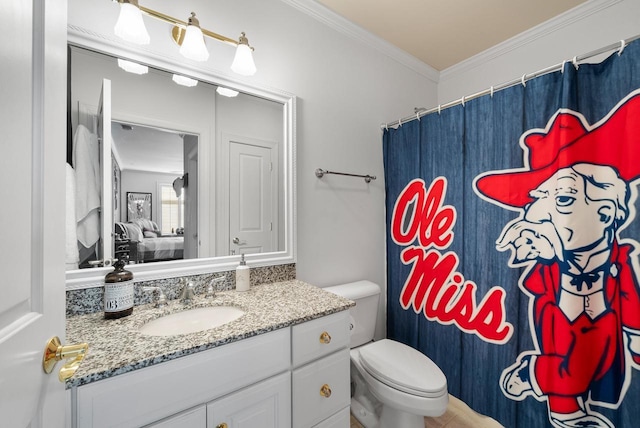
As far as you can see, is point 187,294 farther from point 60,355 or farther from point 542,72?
point 542,72

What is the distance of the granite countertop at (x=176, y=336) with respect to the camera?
0.70 m

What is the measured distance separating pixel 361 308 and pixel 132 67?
5.58 ft

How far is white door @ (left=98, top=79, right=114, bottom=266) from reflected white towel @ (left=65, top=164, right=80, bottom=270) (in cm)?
8

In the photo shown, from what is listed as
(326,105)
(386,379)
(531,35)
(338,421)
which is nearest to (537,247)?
(386,379)

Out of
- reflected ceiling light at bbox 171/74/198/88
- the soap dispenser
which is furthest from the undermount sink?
reflected ceiling light at bbox 171/74/198/88

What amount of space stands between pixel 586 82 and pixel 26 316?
1.95 m

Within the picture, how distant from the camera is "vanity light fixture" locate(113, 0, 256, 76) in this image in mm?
1031

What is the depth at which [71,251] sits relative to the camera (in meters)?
0.99

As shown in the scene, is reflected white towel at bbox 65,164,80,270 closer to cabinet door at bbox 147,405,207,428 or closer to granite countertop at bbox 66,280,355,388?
granite countertop at bbox 66,280,355,388

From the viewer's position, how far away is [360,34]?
1.83m

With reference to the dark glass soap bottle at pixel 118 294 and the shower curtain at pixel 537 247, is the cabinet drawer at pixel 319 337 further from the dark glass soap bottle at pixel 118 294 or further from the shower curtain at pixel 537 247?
the shower curtain at pixel 537 247

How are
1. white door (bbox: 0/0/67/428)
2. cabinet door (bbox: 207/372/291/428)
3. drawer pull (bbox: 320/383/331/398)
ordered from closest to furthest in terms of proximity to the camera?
white door (bbox: 0/0/67/428) < cabinet door (bbox: 207/372/291/428) < drawer pull (bbox: 320/383/331/398)

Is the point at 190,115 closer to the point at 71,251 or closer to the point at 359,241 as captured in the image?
the point at 71,251

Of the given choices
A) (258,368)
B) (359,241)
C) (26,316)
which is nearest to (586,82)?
(359,241)
